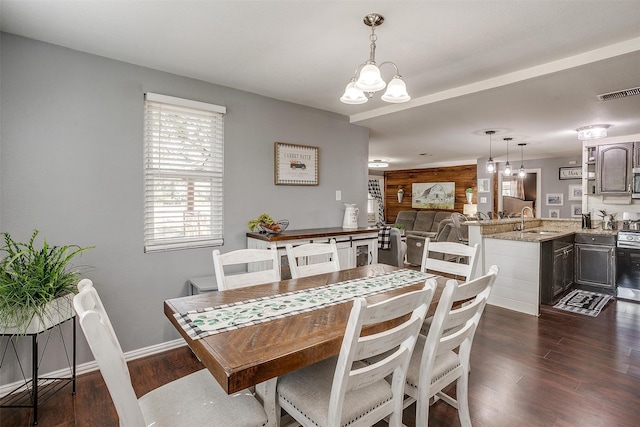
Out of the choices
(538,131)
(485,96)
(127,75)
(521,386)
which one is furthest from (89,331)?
(538,131)

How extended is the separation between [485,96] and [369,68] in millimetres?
1930

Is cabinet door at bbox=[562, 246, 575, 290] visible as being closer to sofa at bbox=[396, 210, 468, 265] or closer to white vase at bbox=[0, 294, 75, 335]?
sofa at bbox=[396, 210, 468, 265]

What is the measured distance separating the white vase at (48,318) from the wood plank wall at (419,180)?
8.71 meters

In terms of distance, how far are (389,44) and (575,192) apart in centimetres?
707

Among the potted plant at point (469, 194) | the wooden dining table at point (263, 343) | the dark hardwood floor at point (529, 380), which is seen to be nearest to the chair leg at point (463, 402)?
the dark hardwood floor at point (529, 380)

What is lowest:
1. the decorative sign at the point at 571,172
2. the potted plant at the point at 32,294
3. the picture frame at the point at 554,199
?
the potted plant at the point at 32,294

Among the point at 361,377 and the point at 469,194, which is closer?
the point at 361,377

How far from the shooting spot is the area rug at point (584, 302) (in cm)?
380

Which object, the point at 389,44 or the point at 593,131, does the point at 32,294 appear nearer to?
the point at 389,44

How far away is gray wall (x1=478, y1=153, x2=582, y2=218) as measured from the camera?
728cm

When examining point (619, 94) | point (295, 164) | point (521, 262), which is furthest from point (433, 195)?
point (295, 164)

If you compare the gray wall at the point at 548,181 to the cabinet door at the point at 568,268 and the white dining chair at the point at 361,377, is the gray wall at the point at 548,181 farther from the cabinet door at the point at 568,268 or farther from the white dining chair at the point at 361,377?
the white dining chair at the point at 361,377

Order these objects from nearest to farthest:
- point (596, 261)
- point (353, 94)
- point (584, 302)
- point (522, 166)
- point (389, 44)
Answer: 1. point (353, 94)
2. point (389, 44)
3. point (584, 302)
4. point (596, 261)
5. point (522, 166)

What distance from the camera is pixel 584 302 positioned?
4.10 m
